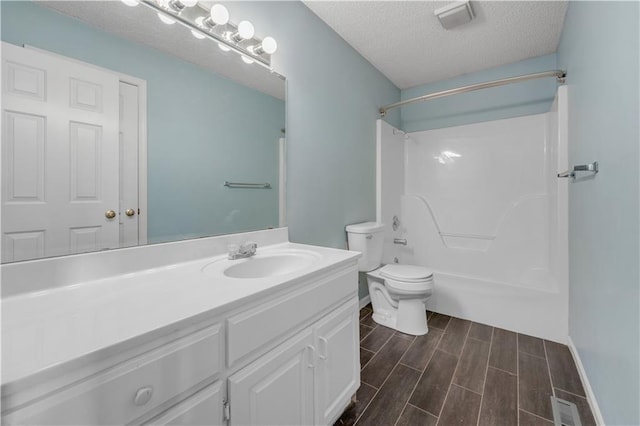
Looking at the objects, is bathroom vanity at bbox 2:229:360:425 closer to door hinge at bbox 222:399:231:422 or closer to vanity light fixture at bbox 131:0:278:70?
door hinge at bbox 222:399:231:422

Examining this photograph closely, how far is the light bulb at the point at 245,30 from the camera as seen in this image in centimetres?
132

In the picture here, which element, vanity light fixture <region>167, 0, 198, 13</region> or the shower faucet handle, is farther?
the shower faucet handle

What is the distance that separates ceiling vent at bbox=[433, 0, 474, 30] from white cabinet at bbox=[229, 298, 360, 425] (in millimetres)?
2002

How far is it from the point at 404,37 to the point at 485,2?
0.57 m

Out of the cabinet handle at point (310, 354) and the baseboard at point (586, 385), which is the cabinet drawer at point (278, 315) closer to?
the cabinet handle at point (310, 354)

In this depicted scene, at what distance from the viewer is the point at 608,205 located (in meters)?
1.11

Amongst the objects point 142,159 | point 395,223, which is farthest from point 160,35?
point 395,223

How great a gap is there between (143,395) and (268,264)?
2.60 ft

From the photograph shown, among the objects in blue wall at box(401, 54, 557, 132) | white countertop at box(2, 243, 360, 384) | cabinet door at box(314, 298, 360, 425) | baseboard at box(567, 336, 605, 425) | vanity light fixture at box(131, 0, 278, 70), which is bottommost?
baseboard at box(567, 336, 605, 425)

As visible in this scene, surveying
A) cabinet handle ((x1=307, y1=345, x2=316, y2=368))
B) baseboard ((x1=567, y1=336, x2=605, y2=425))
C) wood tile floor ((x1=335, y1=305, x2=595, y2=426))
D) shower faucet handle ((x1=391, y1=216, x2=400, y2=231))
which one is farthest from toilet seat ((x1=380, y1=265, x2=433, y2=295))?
cabinet handle ((x1=307, y1=345, x2=316, y2=368))

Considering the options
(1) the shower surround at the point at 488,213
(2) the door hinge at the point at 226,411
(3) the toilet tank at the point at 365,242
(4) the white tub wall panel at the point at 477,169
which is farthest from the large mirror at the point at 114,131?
(4) the white tub wall panel at the point at 477,169

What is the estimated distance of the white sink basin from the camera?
1.16 m

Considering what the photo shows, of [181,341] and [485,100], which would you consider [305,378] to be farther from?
[485,100]

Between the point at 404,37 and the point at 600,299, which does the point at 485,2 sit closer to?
the point at 404,37
